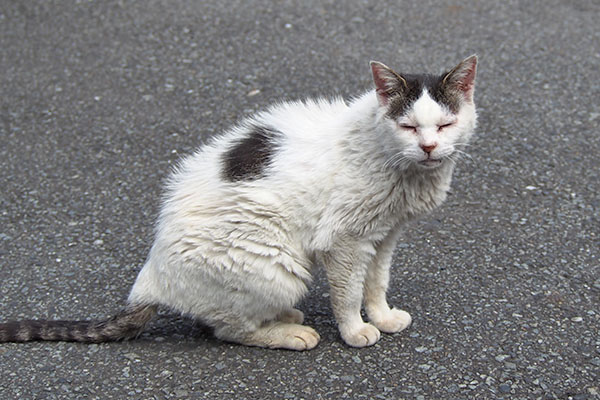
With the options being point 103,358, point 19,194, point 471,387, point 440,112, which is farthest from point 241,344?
point 19,194

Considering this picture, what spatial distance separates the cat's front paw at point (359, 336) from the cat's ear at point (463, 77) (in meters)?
1.19

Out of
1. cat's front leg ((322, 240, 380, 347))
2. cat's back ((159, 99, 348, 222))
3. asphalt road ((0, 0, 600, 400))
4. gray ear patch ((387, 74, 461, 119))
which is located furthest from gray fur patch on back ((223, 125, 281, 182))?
asphalt road ((0, 0, 600, 400))

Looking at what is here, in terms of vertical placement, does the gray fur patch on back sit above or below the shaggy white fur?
above

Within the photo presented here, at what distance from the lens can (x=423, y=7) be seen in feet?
24.6

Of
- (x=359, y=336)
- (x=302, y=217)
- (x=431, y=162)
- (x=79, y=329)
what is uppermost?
(x=431, y=162)

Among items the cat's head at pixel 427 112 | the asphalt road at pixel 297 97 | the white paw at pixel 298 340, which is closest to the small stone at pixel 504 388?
the asphalt road at pixel 297 97

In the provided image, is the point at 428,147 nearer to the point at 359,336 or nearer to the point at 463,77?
the point at 463,77

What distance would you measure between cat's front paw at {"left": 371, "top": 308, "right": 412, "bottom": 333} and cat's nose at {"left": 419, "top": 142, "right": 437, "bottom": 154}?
97 cm

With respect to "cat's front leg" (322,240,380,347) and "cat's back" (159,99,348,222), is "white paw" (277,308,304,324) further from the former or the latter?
"cat's back" (159,99,348,222)

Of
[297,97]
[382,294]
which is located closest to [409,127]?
[382,294]

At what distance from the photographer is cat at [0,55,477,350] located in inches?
129

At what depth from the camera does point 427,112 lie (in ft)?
10.3

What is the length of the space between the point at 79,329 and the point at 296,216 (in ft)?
3.93

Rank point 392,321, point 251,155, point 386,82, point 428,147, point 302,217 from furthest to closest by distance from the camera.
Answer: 1. point 392,321
2. point 251,155
3. point 302,217
4. point 386,82
5. point 428,147
